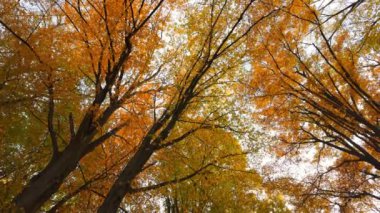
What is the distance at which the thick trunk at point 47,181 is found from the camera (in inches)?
238

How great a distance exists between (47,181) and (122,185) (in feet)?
5.57

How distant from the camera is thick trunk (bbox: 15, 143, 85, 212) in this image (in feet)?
19.8

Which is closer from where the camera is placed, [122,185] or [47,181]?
[122,185]

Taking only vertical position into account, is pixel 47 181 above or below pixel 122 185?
above

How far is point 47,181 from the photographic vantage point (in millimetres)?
6270

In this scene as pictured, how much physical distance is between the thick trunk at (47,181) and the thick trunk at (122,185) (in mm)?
1452

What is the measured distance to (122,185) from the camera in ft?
18.5

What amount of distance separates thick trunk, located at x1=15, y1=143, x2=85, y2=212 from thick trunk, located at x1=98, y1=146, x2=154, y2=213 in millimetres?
1452

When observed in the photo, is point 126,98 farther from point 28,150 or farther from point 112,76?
point 28,150

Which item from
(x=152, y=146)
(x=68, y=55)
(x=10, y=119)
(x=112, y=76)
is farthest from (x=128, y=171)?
(x=10, y=119)

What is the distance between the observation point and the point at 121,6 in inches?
276

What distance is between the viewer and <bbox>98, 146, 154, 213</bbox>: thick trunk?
5453 millimetres

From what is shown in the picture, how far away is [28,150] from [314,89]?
28.7 feet

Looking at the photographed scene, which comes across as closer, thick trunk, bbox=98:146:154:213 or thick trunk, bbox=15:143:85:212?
thick trunk, bbox=98:146:154:213
